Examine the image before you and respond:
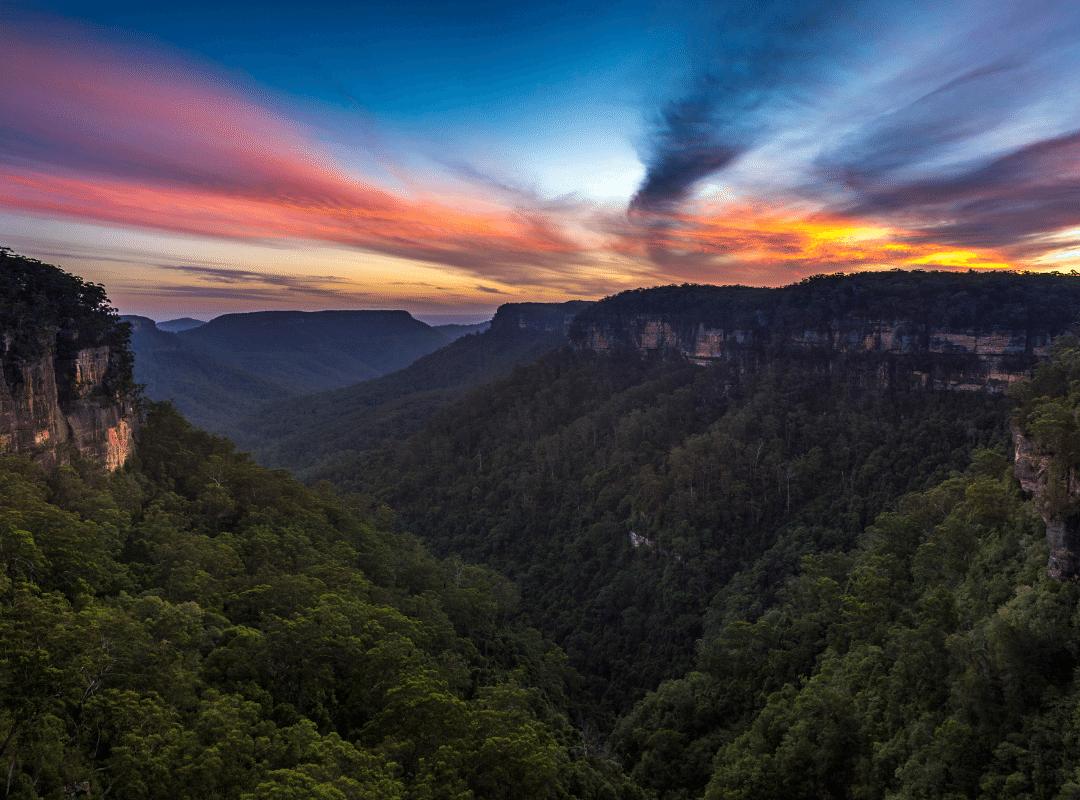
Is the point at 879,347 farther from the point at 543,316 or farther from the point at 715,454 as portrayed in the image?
the point at 543,316

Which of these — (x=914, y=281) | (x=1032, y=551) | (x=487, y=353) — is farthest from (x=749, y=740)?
(x=487, y=353)

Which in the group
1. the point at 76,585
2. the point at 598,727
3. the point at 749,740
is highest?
the point at 76,585

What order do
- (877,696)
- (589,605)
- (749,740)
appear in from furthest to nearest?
(589,605) → (749,740) → (877,696)

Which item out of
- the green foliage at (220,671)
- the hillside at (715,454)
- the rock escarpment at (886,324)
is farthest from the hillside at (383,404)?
the green foliage at (220,671)

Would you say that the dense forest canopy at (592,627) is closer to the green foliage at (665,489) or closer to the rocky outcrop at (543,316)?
the green foliage at (665,489)

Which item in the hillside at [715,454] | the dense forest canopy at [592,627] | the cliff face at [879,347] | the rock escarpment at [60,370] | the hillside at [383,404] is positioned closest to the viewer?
the dense forest canopy at [592,627]

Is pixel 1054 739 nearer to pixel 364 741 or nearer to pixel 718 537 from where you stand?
pixel 364 741
